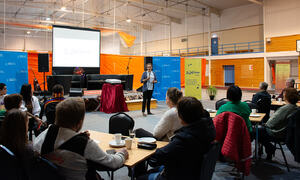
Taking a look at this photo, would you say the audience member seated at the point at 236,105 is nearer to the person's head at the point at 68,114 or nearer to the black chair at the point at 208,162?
the black chair at the point at 208,162

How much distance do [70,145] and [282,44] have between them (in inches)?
569

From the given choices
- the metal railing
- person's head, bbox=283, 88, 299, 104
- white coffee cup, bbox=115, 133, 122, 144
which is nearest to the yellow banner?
person's head, bbox=283, 88, 299, 104

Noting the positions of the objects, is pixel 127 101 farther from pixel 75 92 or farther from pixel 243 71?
pixel 243 71

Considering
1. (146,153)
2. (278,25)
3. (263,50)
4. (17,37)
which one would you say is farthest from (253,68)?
(17,37)

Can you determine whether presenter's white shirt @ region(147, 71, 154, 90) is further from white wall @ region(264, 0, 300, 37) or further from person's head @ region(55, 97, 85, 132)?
white wall @ region(264, 0, 300, 37)

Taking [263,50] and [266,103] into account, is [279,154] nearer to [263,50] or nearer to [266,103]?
[266,103]

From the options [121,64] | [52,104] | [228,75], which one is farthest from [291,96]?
[228,75]

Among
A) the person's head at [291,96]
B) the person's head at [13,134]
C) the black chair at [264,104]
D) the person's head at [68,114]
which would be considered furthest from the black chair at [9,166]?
the black chair at [264,104]

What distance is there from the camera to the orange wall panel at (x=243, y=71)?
14148mm

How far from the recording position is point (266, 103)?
169 inches

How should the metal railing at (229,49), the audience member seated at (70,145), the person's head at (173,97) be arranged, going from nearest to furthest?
the audience member seated at (70,145) → the person's head at (173,97) → the metal railing at (229,49)

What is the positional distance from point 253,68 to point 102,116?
1151cm

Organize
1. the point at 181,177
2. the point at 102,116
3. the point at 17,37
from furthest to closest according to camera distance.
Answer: the point at 17,37 → the point at 102,116 → the point at 181,177

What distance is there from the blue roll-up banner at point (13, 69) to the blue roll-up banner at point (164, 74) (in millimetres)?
4924
